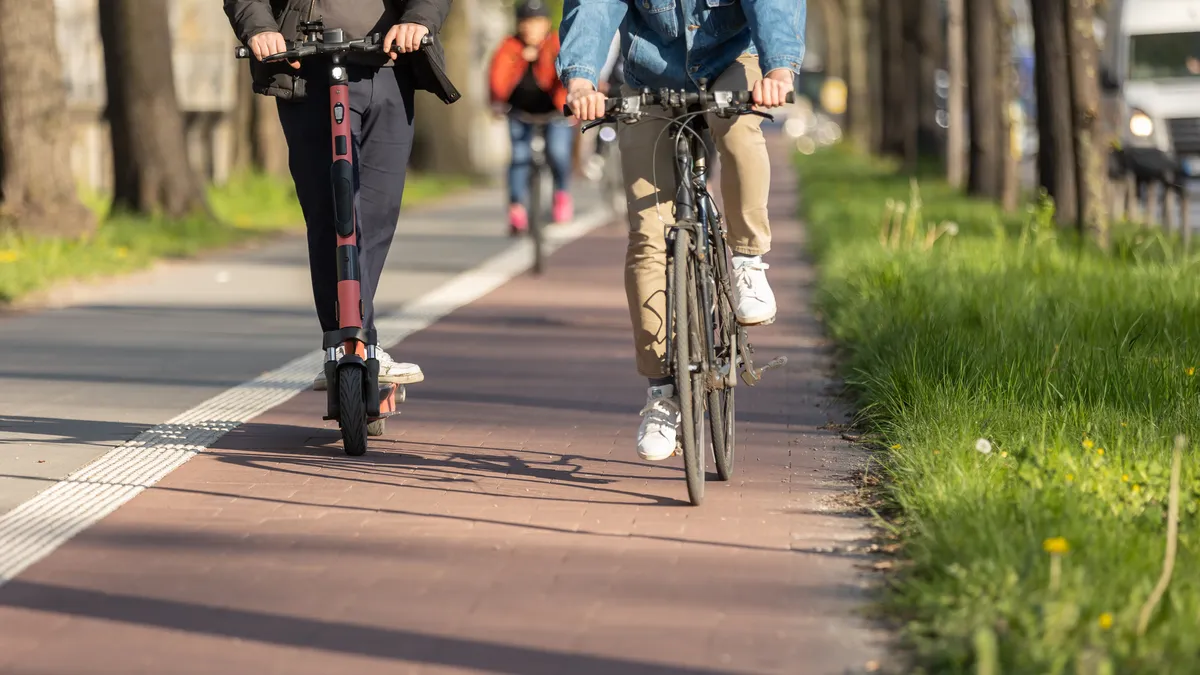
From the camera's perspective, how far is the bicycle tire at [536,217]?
545 inches

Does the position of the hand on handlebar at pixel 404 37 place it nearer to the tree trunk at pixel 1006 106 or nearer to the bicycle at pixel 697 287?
the bicycle at pixel 697 287

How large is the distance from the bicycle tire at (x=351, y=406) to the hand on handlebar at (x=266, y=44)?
1015 mm

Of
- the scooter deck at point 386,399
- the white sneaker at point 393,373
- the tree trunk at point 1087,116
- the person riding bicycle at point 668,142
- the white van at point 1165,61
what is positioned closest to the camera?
the person riding bicycle at point 668,142

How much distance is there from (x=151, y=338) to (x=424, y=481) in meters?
4.46

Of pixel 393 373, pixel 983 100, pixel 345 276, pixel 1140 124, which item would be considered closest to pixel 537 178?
pixel 393 373

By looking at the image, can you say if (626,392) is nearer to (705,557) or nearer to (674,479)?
(674,479)

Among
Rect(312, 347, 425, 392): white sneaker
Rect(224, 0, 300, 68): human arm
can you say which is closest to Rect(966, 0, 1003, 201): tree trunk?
Rect(312, 347, 425, 392): white sneaker

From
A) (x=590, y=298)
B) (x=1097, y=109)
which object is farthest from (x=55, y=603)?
(x=1097, y=109)

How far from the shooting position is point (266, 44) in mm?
6535

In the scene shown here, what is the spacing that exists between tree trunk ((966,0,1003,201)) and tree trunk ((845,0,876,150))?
26237 millimetres

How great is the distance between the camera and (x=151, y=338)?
34.0ft

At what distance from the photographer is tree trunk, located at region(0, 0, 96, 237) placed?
1471 cm

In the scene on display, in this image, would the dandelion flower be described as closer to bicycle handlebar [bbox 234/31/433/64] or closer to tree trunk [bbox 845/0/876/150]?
bicycle handlebar [bbox 234/31/433/64]

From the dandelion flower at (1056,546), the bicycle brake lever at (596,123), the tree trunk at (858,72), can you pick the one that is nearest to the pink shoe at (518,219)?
the bicycle brake lever at (596,123)
